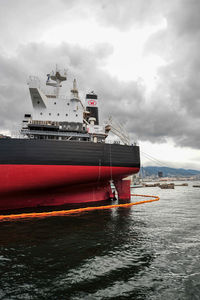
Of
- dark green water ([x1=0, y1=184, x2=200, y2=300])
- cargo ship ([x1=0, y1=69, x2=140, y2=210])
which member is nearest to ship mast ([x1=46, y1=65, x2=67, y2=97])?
cargo ship ([x1=0, y1=69, x2=140, y2=210])

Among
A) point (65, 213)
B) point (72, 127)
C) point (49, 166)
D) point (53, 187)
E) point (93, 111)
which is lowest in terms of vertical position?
point (65, 213)

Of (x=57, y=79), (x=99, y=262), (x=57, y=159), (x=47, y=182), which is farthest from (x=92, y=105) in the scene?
(x=99, y=262)

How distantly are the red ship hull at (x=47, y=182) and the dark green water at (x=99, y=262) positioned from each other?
14.9 feet

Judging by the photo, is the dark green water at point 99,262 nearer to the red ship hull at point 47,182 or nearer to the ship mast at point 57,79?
the red ship hull at point 47,182

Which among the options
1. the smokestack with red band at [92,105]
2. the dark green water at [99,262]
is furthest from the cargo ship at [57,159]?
the dark green water at [99,262]

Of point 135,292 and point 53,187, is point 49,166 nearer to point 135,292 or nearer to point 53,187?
point 53,187

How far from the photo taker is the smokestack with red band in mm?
20766

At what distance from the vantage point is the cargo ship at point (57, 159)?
1259 centimetres

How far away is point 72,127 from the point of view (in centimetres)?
1659

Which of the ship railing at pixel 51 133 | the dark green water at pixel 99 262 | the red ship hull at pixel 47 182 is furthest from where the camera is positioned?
the ship railing at pixel 51 133

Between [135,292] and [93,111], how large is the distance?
62.5 ft

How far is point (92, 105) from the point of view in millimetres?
20969

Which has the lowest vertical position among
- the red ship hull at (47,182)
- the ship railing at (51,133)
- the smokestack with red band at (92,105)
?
the red ship hull at (47,182)

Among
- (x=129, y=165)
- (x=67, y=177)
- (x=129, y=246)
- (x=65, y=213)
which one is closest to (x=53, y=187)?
(x=67, y=177)
